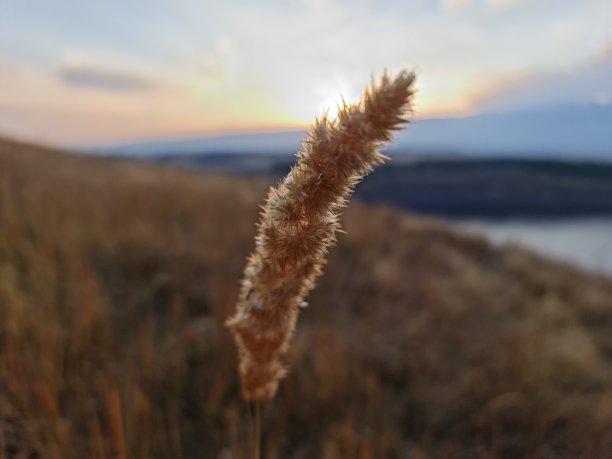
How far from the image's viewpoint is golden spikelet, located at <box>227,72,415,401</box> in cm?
68

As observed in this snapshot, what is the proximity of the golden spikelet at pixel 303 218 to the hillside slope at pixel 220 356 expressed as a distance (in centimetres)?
76

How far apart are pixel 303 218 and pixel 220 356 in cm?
231

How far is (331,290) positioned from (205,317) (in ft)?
4.85

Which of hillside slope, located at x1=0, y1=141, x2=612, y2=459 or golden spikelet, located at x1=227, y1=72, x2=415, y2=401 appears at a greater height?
golden spikelet, located at x1=227, y1=72, x2=415, y2=401

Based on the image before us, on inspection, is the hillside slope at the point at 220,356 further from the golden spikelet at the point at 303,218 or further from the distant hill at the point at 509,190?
the distant hill at the point at 509,190

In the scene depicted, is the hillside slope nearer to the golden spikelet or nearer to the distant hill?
the golden spikelet

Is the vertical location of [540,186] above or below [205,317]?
below

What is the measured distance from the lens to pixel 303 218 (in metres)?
0.77

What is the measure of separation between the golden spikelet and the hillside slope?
762 millimetres

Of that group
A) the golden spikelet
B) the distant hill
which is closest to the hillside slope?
the golden spikelet

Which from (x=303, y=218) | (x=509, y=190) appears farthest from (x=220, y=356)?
(x=509, y=190)

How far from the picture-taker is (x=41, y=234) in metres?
3.67

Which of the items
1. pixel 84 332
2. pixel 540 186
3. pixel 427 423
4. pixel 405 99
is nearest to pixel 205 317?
pixel 84 332

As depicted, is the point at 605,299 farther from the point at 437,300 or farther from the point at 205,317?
the point at 205,317
